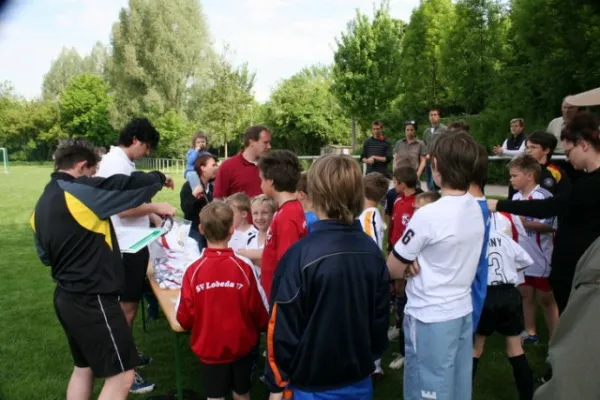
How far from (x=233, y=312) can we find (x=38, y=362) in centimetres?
271

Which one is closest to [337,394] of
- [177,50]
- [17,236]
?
[17,236]

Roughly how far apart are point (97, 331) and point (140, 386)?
135 cm

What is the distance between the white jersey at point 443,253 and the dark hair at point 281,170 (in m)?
0.85

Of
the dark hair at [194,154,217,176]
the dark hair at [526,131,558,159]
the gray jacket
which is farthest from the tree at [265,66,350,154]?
the gray jacket

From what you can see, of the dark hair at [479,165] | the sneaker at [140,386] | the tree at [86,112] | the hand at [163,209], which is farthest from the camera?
the tree at [86,112]

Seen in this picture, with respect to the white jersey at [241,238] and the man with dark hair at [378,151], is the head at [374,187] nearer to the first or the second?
the white jersey at [241,238]

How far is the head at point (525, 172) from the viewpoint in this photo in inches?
159

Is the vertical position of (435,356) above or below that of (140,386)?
above

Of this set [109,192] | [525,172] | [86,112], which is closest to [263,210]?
[109,192]

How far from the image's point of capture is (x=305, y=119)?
1441 inches

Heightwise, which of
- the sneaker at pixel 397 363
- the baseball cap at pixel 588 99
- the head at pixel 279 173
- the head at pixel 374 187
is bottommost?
the sneaker at pixel 397 363

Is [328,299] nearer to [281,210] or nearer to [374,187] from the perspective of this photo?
[281,210]

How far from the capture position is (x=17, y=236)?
10.3 meters

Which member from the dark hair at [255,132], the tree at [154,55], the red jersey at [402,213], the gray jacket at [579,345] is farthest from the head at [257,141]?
the tree at [154,55]
